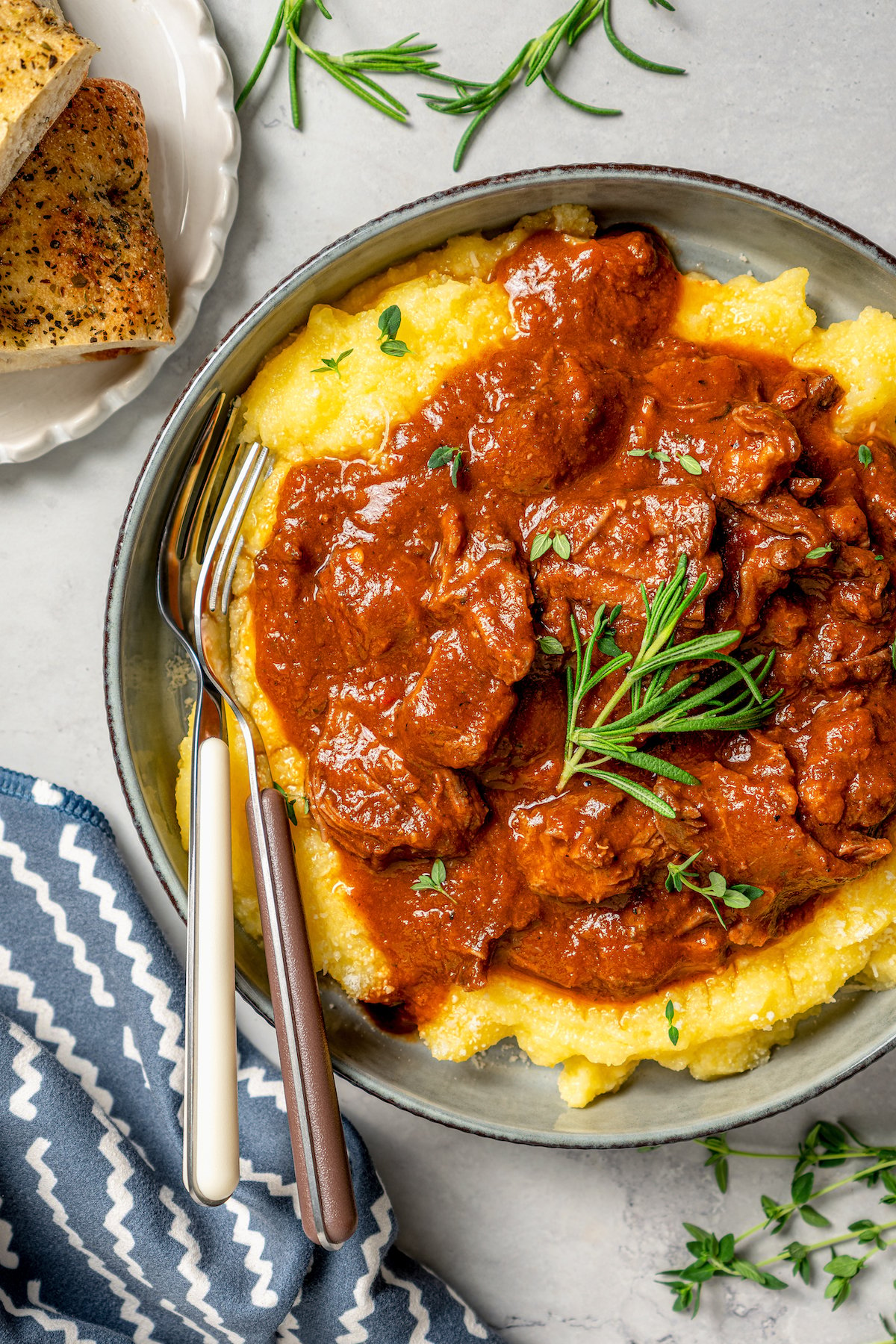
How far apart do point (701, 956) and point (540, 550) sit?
130 cm

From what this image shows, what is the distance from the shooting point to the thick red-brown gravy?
2.75 meters

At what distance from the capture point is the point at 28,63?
2779 millimetres

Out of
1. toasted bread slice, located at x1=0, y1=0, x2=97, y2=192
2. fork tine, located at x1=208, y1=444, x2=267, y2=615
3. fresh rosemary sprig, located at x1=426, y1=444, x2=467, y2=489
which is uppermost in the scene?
toasted bread slice, located at x1=0, y1=0, x2=97, y2=192

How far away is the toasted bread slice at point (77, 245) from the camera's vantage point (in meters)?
3.00

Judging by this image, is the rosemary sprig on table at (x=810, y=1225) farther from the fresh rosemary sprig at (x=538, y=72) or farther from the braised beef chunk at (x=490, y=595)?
the fresh rosemary sprig at (x=538, y=72)

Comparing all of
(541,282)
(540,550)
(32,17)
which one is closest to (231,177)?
(32,17)

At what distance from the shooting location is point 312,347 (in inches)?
121

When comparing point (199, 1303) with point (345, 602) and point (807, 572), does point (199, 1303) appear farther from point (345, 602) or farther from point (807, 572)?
point (807, 572)

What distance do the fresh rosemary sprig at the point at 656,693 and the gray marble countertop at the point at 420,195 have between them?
1.71 m

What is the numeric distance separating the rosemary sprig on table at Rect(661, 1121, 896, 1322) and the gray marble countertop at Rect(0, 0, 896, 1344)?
60mm

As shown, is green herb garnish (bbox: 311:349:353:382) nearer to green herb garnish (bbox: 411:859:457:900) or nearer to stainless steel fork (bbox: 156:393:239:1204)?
stainless steel fork (bbox: 156:393:239:1204)

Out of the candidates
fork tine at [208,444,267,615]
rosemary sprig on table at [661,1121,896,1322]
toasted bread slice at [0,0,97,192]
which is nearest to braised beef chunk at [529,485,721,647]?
fork tine at [208,444,267,615]

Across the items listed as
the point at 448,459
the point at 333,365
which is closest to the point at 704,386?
the point at 448,459

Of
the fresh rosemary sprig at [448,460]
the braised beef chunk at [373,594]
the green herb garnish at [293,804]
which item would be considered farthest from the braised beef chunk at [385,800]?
the fresh rosemary sprig at [448,460]
